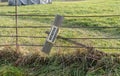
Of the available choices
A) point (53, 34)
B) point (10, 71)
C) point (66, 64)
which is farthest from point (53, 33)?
point (10, 71)

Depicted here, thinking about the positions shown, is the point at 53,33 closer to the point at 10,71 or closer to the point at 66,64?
the point at 66,64

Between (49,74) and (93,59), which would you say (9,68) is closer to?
(49,74)

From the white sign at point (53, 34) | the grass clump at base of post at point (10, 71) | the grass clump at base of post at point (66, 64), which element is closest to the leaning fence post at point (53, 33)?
the white sign at point (53, 34)

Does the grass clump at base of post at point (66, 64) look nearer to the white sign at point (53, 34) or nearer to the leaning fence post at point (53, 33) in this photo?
the leaning fence post at point (53, 33)

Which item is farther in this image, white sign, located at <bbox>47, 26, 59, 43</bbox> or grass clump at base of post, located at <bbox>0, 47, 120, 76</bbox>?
white sign, located at <bbox>47, 26, 59, 43</bbox>

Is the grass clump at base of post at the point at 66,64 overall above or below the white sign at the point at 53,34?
below

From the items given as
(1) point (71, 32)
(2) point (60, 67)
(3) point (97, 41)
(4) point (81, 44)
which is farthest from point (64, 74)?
(1) point (71, 32)

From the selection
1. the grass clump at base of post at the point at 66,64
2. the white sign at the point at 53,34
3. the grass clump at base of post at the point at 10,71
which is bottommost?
the grass clump at base of post at the point at 10,71

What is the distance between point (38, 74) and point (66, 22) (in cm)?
674

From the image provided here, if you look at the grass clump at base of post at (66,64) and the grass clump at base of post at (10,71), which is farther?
the grass clump at base of post at (10,71)

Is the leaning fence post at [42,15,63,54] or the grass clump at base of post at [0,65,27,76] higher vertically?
the leaning fence post at [42,15,63,54]

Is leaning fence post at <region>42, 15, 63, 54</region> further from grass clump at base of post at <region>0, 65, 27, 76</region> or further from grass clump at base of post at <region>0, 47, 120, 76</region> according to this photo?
grass clump at base of post at <region>0, 65, 27, 76</region>

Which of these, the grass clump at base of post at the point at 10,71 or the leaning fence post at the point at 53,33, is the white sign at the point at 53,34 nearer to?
the leaning fence post at the point at 53,33

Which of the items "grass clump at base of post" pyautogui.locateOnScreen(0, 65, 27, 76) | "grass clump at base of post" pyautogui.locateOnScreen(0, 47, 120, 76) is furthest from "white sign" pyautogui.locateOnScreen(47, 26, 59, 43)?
"grass clump at base of post" pyautogui.locateOnScreen(0, 65, 27, 76)
